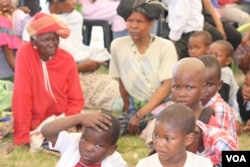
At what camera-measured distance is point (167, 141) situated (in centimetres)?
211

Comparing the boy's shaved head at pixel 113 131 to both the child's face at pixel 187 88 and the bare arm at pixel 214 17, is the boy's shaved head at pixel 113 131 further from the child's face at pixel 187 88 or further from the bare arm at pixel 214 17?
the bare arm at pixel 214 17

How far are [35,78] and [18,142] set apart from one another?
422mm

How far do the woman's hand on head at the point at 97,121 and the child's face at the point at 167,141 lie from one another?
14.9 inches

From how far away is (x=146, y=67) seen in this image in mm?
3691

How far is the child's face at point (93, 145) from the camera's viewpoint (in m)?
2.44

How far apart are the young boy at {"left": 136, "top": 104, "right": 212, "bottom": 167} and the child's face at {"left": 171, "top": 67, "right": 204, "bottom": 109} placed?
0.37m

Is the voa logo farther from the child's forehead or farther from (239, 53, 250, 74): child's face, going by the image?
(239, 53, 250, 74): child's face


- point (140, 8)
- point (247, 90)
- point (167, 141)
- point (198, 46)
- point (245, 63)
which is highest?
point (140, 8)

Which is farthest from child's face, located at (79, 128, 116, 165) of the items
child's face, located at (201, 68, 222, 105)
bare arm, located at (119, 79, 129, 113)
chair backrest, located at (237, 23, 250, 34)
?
chair backrest, located at (237, 23, 250, 34)

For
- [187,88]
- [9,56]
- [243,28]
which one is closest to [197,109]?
[187,88]

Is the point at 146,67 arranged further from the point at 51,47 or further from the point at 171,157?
the point at 171,157

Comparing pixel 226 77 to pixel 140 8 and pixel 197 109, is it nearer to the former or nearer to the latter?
pixel 140 8

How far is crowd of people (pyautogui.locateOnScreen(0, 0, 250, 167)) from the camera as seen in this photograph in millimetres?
2361

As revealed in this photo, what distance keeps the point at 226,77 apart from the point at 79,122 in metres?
1.81
